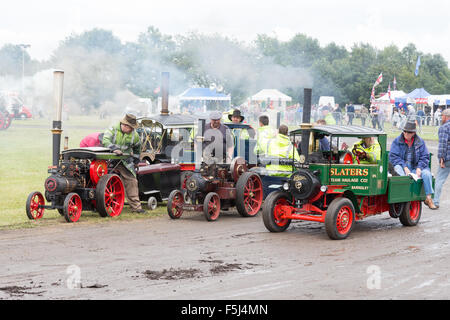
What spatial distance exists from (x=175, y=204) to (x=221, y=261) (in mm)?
3149

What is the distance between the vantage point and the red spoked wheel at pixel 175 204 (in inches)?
385

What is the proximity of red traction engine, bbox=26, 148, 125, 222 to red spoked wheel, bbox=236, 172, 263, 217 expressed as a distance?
1933mm

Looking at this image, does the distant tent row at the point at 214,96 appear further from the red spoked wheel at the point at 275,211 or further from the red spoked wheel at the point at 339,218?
the red spoked wheel at the point at 339,218

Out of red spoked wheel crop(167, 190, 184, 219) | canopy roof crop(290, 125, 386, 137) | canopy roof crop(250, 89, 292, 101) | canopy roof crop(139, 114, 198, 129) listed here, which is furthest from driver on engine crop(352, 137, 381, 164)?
canopy roof crop(250, 89, 292, 101)

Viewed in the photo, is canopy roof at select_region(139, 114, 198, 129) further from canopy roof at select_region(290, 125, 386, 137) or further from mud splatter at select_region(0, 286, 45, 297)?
mud splatter at select_region(0, 286, 45, 297)

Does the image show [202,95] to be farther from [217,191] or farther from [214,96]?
[217,191]

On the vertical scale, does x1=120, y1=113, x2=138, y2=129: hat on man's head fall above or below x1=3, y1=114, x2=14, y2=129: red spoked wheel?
below

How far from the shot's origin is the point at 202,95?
29125mm

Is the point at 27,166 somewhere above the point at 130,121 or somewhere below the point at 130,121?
below

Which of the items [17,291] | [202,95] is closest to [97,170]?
[17,291]

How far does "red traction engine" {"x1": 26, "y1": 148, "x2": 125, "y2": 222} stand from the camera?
9.23 metres

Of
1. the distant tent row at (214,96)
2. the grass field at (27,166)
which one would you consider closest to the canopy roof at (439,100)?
the grass field at (27,166)

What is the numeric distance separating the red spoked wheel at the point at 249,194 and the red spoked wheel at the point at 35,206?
310cm

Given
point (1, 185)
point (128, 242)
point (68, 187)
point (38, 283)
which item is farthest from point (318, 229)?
point (1, 185)
